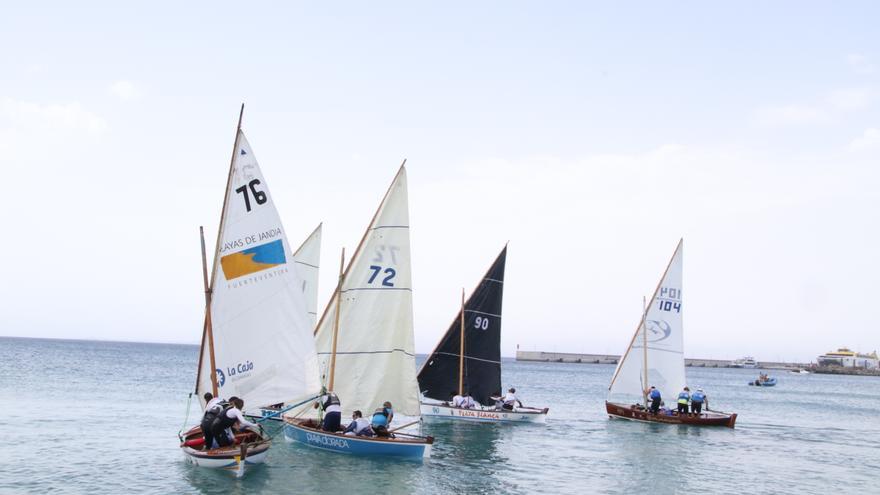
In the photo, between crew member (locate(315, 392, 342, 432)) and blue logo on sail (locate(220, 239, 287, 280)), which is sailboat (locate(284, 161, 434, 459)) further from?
blue logo on sail (locate(220, 239, 287, 280))

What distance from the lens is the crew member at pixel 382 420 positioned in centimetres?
2673

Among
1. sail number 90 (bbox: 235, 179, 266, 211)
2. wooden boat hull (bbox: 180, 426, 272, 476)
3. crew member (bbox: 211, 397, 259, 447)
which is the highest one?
sail number 90 (bbox: 235, 179, 266, 211)

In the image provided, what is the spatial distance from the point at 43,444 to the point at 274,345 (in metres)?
12.1

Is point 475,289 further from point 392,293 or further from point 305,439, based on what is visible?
point 305,439

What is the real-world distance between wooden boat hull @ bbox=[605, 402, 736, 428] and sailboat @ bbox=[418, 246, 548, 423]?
6.05 m

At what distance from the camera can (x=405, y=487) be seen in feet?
76.8

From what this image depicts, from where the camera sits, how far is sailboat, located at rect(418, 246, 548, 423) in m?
42.3

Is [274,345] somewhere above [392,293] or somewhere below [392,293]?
below

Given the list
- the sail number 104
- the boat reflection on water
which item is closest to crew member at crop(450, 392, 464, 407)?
the boat reflection on water

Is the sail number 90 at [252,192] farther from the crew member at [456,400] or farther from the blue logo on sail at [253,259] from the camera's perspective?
the crew member at [456,400]

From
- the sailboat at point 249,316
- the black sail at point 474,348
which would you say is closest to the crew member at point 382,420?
the sailboat at point 249,316

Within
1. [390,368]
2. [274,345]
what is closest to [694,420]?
[390,368]

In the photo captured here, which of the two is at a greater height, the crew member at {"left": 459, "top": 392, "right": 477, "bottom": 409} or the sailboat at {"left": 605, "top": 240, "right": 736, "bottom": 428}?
the sailboat at {"left": 605, "top": 240, "right": 736, "bottom": 428}

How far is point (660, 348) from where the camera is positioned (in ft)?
150
